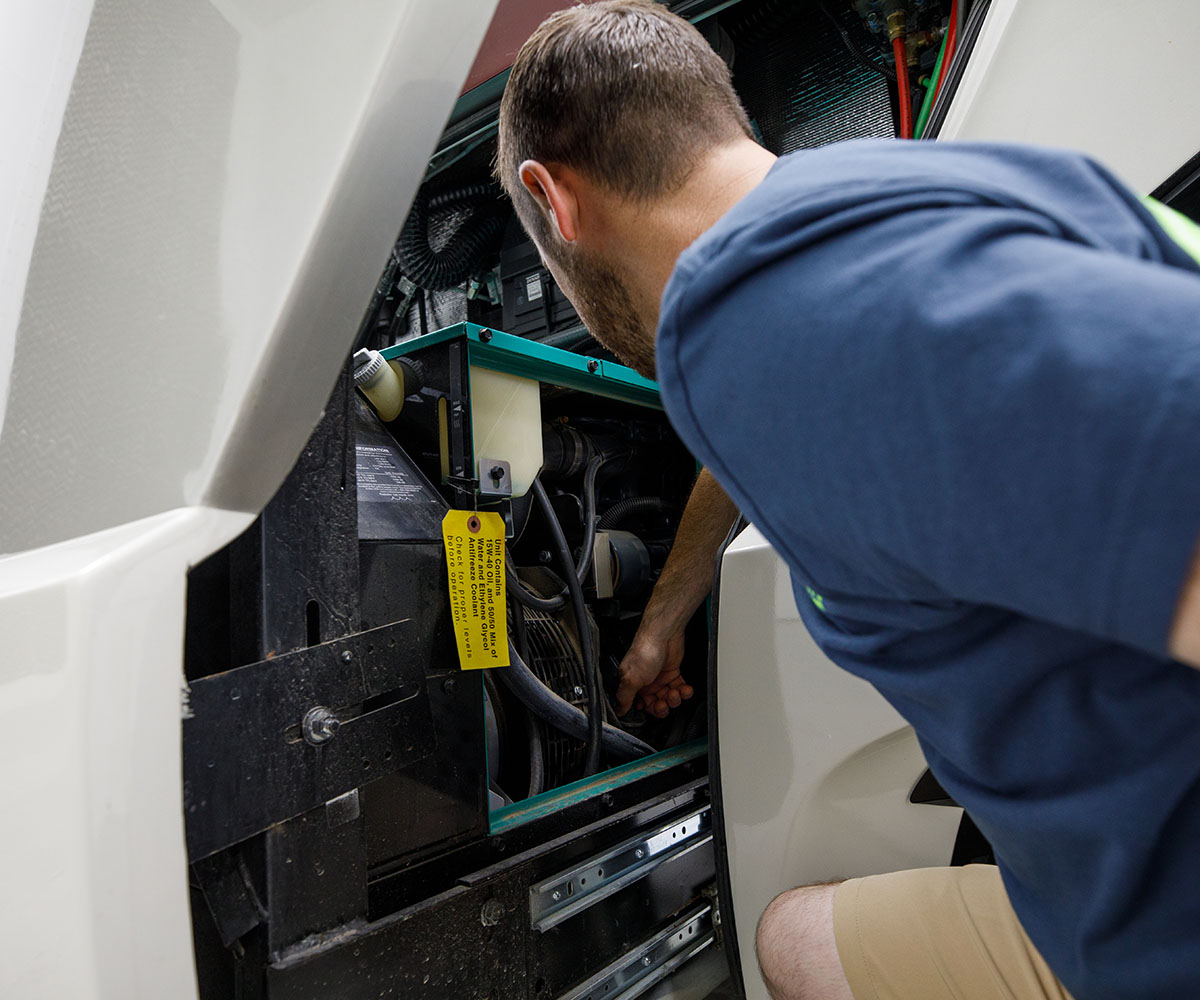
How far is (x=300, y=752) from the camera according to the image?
2.64 ft

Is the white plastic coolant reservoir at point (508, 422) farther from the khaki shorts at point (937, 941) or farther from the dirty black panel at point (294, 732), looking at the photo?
the khaki shorts at point (937, 941)

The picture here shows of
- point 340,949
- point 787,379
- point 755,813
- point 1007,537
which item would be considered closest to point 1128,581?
point 1007,537

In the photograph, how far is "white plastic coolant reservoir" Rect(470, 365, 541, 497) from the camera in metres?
1.44

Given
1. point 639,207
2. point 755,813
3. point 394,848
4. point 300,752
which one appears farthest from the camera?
point 755,813

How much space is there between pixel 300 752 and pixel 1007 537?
685 millimetres

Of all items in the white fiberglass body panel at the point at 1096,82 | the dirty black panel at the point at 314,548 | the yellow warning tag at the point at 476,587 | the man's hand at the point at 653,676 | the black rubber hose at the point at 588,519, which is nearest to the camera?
the dirty black panel at the point at 314,548

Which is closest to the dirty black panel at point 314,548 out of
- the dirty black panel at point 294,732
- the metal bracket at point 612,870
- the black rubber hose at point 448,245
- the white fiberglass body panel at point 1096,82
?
the dirty black panel at point 294,732

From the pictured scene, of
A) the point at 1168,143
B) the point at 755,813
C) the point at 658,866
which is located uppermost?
the point at 1168,143

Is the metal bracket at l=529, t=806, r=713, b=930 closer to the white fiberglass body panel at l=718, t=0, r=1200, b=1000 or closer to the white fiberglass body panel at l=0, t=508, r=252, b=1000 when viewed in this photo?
the white fiberglass body panel at l=718, t=0, r=1200, b=1000

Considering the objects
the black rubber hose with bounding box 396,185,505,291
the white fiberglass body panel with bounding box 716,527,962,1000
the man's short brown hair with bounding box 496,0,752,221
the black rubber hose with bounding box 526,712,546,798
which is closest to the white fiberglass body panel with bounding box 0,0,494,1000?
the man's short brown hair with bounding box 496,0,752,221

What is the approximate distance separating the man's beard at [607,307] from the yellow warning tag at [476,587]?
1.25 ft

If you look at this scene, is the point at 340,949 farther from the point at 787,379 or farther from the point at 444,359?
the point at 444,359

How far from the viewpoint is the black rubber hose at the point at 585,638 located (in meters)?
1.53

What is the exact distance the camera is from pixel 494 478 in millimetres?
1419
